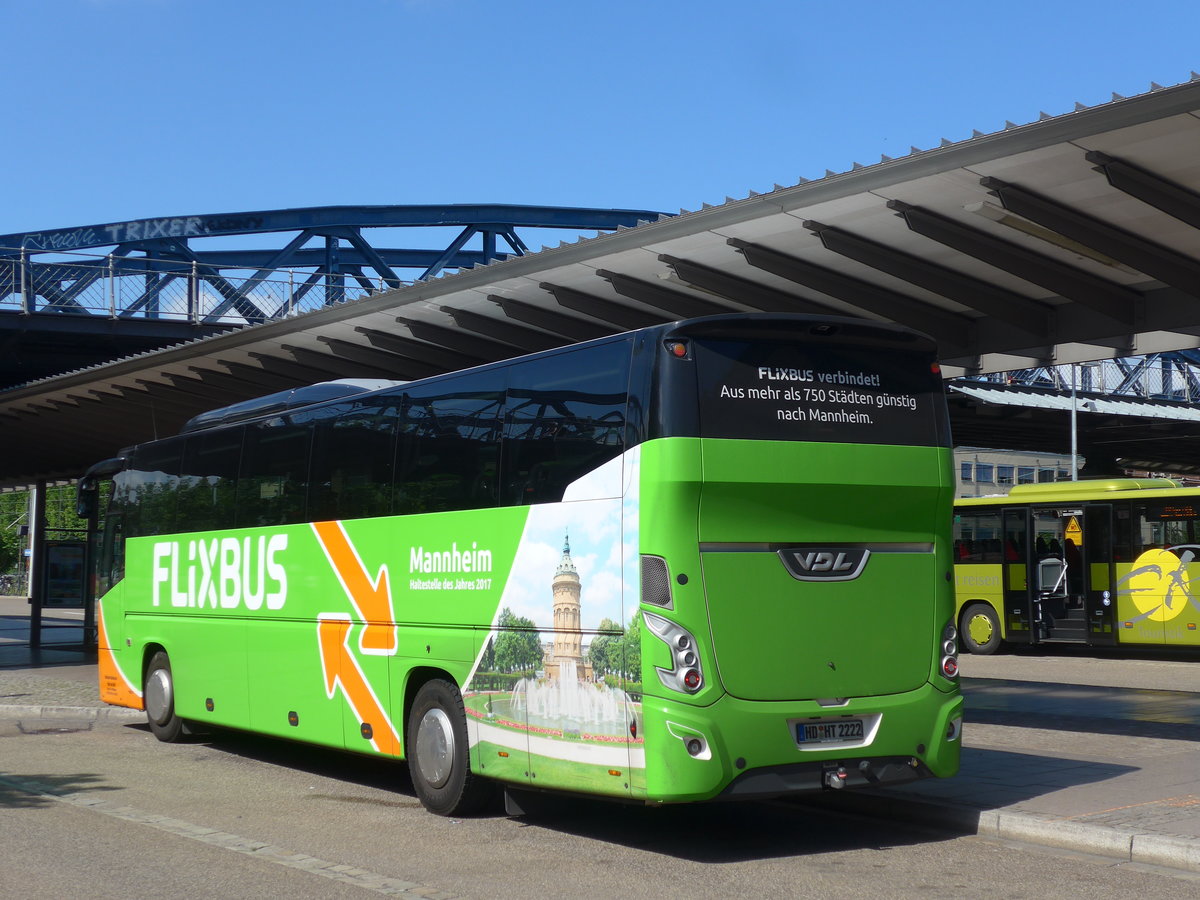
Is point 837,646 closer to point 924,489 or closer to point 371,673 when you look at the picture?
point 924,489

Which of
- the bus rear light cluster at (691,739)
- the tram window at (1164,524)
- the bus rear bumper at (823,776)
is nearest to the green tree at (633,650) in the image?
the bus rear light cluster at (691,739)

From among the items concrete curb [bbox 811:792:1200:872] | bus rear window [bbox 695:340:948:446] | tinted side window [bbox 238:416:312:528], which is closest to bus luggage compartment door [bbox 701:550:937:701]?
bus rear window [bbox 695:340:948:446]

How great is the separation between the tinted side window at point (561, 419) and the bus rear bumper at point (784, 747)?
159 centimetres

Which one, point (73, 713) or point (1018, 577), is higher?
point (1018, 577)

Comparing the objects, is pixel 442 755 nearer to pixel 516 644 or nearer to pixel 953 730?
pixel 516 644

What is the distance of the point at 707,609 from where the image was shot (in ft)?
26.3

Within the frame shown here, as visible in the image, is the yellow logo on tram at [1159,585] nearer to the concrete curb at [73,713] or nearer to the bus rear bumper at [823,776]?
the concrete curb at [73,713]

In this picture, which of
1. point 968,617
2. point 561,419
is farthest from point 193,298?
point 561,419

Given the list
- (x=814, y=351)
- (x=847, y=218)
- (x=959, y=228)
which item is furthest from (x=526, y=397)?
(x=959, y=228)

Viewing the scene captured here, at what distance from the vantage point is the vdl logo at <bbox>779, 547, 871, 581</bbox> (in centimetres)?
838

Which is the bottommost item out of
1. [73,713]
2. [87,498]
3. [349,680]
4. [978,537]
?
[73,713]

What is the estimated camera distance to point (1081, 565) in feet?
83.9

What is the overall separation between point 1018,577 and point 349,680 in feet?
61.4

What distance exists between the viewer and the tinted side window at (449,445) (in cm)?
954
